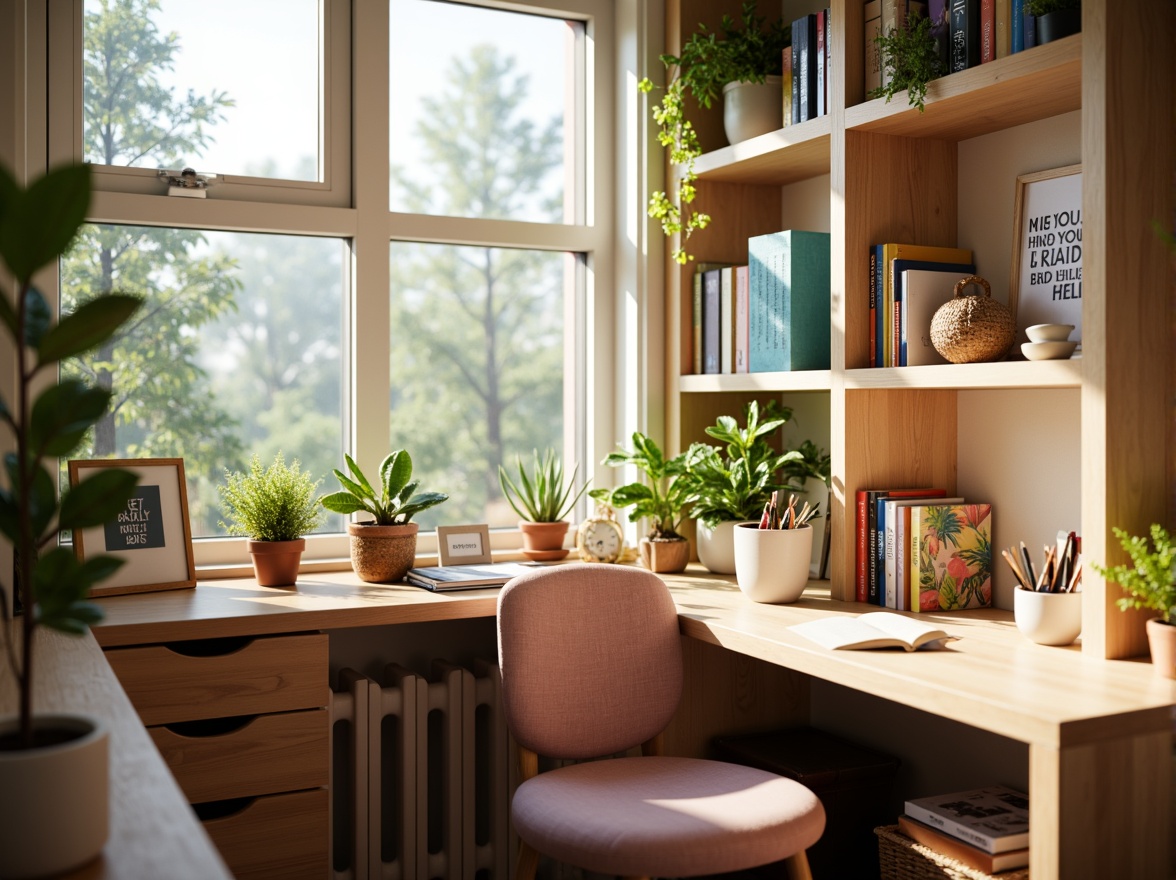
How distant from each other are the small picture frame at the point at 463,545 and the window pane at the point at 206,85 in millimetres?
895

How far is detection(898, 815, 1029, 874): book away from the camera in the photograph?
1.75 meters

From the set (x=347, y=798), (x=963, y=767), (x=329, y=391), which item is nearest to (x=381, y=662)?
(x=347, y=798)

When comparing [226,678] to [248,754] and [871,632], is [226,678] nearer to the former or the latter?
[248,754]

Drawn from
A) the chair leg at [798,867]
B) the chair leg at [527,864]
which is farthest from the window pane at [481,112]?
the chair leg at [798,867]

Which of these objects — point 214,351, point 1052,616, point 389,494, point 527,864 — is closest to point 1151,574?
point 1052,616

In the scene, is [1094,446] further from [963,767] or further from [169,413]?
[169,413]

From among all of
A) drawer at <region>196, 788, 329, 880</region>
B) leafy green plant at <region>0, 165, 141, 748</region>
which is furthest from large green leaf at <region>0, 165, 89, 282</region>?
drawer at <region>196, 788, 329, 880</region>

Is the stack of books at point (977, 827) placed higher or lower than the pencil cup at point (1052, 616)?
lower

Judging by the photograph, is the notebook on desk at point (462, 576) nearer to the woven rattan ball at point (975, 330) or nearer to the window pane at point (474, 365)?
the window pane at point (474, 365)

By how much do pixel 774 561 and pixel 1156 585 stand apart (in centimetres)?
Result: 73

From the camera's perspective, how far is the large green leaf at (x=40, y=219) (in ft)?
2.74

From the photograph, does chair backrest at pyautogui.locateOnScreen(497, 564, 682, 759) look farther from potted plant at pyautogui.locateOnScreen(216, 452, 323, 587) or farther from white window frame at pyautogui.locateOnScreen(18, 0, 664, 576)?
white window frame at pyautogui.locateOnScreen(18, 0, 664, 576)

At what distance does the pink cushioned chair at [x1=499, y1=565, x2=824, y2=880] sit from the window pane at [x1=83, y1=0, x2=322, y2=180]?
123cm

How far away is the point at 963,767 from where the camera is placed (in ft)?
7.24
